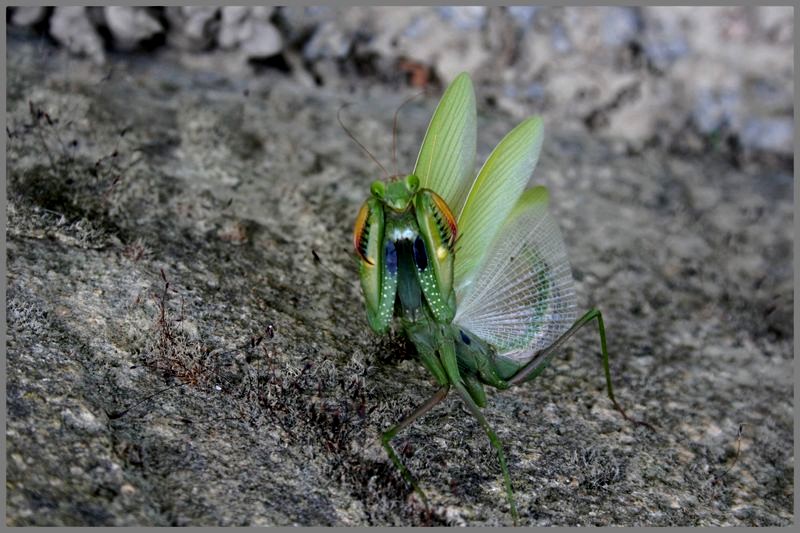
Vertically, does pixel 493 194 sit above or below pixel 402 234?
above

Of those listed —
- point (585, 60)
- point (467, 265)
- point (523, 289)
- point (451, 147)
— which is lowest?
point (523, 289)

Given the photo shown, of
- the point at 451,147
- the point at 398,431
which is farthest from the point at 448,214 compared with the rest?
the point at 398,431

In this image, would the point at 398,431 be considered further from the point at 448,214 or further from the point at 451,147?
the point at 451,147

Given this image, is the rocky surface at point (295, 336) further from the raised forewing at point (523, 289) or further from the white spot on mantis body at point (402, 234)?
the white spot on mantis body at point (402, 234)

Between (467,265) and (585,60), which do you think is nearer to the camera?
(467,265)

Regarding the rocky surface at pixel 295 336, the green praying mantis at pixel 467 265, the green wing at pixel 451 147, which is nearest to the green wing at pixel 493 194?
the green praying mantis at pixel 467 265

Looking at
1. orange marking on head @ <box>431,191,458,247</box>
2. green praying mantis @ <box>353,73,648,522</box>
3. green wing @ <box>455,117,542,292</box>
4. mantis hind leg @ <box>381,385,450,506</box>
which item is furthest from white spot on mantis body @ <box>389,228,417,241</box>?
mantis hind leg @ <box>381,385,450,506</box>

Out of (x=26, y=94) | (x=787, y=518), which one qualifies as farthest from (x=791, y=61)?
(x=26, y=94)

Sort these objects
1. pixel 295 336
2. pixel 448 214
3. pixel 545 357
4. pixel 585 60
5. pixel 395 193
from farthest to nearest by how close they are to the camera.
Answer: pixel 585 60 < pixel 295 336 < pixel 545 357 < pixel 448 214 < pixel 395 193

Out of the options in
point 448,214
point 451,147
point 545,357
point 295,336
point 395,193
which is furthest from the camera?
point 295,336
